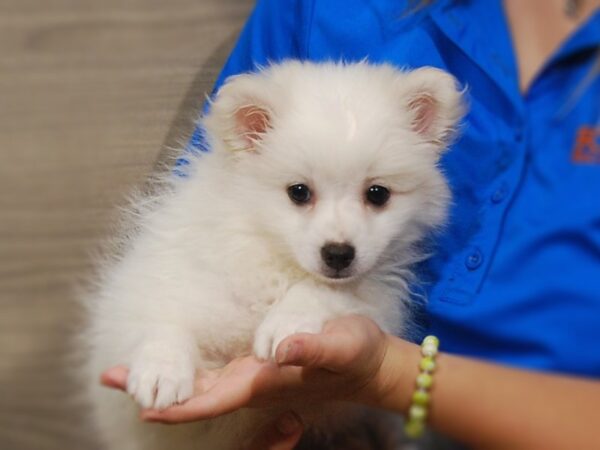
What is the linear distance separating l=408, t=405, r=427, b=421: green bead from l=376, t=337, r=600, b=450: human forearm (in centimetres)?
1

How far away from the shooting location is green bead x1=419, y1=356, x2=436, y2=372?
1104 millimetres

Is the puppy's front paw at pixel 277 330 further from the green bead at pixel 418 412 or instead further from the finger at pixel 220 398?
the green bead at pixel 418 412

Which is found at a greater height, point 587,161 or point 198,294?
point 587,161

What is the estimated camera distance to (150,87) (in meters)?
1.28

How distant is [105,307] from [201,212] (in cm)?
24

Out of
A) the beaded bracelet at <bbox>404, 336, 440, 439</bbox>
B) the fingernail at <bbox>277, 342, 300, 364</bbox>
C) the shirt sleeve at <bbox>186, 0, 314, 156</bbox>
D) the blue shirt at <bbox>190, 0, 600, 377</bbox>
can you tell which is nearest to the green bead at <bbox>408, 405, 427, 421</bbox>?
the beaded bracelet at <bbox>404, 336, 440, 439</bbox>

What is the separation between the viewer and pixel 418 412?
1.10 metres

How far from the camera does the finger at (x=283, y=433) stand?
4.08 feet

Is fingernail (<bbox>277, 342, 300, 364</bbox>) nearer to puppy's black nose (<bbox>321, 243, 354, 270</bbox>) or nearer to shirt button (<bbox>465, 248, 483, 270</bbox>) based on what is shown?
puppy's black nose (<bbox>321, 243, 354, 270</bbox>)

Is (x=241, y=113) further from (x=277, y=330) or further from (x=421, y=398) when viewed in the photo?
(x=421, y=398)

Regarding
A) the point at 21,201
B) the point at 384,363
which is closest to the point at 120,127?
the point at 21,201

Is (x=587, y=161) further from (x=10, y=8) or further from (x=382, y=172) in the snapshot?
(x=10, y=8)

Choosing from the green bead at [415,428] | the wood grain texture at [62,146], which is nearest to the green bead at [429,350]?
the green bead at [415,428]

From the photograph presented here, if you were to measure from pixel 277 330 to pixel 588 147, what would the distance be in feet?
1.73
